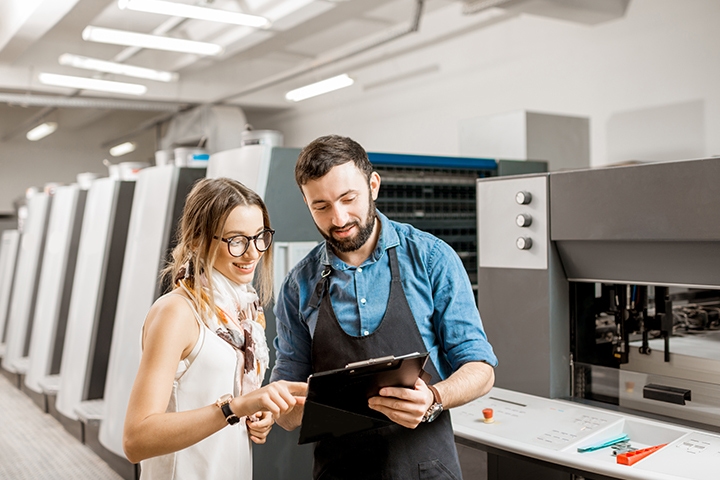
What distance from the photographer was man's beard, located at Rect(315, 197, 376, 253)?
5.68 feet

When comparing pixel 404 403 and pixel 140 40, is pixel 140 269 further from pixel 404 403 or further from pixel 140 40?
pixel 140 40

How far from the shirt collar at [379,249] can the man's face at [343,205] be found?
0.13 ft

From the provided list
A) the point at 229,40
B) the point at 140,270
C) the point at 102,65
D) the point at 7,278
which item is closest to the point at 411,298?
the point at 140,270

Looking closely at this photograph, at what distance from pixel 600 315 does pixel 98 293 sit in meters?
3.40

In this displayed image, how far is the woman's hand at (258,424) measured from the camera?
64.3 inches

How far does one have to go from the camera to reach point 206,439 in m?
1.63

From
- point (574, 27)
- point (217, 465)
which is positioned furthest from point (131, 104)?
point (217, 465)

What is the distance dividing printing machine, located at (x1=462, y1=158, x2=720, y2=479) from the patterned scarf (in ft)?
2.42

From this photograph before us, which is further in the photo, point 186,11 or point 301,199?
point 186,11

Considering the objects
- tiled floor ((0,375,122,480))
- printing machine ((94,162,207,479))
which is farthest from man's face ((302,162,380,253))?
tiled floor ((0,375,122,480))

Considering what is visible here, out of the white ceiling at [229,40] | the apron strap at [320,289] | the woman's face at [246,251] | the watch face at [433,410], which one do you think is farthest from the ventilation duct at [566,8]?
the watch face at [433,410]

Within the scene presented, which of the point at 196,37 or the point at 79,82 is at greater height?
the point at 196,37

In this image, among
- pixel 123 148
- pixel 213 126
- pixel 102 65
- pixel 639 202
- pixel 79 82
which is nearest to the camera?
pixel 639 202

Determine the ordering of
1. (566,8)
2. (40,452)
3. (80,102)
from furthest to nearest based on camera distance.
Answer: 1. (80,102)
2. (566,8)
3. (40,452)
